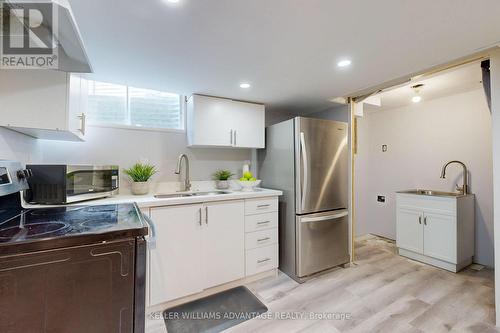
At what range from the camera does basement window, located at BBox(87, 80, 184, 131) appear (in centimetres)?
218

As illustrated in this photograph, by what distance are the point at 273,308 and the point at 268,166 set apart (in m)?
1.51

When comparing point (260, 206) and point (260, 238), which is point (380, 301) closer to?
point (260, 238)

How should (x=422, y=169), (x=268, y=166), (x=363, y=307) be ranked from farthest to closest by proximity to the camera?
(x=422, y=169) → (x=268, y=166) → (x=363, y=307)

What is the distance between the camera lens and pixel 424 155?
308 centimetres

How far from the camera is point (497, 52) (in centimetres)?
156

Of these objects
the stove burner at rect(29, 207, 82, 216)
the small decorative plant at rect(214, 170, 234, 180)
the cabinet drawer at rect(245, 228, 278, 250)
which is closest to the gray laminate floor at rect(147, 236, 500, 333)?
the cabinet drawer at rect(245, 228, 278, 250)

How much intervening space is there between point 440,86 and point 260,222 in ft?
8.46

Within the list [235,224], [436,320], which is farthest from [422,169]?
[235,224]

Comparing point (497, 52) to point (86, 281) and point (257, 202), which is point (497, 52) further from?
point (86, 281)

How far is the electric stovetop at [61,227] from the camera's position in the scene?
0.78 m

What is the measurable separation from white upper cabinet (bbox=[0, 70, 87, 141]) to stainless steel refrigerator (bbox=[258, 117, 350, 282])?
1.90m

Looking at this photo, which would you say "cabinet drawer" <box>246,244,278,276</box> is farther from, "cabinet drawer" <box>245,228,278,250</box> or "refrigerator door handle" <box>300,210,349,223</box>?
"refrigerator door handle" <box>300,210,349,223</box>

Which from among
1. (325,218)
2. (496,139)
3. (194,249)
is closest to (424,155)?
(496,139)

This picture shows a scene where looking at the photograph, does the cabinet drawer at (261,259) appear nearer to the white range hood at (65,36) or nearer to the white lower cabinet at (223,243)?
the white lower cabinet at (223,243)
